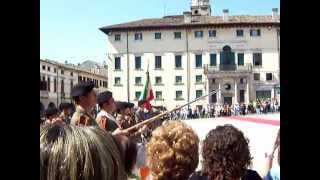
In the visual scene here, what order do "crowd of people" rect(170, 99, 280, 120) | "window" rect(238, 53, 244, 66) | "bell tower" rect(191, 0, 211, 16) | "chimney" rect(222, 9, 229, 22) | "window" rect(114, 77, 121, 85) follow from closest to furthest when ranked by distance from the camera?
"crowd of people" rect(170, 99, 280, 120)
"window" rect(238, 53, 244, 66)
"window" rect(114, 77, 121, 85)
"chimney" rect(222, 9, 229, 22)
"bell tower" rect(191, 0, 211, 16)

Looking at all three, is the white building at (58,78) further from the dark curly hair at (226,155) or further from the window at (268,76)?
the dark curly hair at (226,155)

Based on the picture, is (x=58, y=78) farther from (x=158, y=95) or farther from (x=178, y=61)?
(x=178, y=61)

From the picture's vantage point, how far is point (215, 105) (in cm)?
4781

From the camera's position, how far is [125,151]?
198cm

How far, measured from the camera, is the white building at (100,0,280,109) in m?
50.1

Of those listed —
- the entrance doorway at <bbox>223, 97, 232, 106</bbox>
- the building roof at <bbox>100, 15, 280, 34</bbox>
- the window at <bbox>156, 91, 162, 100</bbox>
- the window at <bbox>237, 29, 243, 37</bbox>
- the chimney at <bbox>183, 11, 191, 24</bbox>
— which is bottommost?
the entrance doorway at <bbox>223, 97, 232, 106</bbox>

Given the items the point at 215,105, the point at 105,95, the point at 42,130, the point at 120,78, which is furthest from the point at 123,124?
the point at 120,78

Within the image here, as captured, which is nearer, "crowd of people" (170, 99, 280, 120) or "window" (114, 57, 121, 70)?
"crowd of people" (170, 99, 280, 120)

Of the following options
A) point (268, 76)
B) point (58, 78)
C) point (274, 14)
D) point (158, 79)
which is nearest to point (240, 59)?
point (268, 76)

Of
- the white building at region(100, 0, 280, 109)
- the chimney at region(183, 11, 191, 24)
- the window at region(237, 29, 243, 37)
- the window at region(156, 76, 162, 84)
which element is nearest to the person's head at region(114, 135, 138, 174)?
the white building at region(100, 0, 280, 109)

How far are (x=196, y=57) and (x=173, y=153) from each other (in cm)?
4963

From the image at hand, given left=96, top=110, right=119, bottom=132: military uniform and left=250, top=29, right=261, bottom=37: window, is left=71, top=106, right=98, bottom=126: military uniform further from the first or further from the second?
left=250, top=29, right=261, bottom=37: window

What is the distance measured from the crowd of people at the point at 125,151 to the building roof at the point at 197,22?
47.6 m
